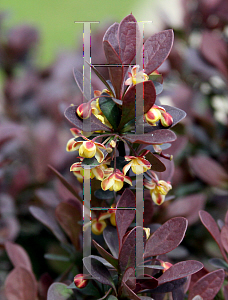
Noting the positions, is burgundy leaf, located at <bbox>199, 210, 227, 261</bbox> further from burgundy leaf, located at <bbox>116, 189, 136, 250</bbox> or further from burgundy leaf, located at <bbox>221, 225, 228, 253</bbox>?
burgundy leaf, located at <bbox>116, 189, 136, 250</bbox>

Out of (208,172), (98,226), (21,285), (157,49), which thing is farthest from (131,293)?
(208,172)

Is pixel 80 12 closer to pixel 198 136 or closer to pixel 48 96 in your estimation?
pixel 48 96

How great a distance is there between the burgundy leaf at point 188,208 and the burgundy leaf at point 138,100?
42cm

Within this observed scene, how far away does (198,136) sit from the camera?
125 cm

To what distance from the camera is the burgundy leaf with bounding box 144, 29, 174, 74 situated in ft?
1.77

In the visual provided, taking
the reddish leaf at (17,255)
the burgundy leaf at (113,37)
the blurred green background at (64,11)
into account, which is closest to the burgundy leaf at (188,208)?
the reddish leaf at (17,255)

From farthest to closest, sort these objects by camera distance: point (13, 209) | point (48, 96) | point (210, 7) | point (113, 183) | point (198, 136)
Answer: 1. point (48, 96)
2. point (210, 7)
3. point (198, 136)
4. point (13, 209)
5. point (113, 183)

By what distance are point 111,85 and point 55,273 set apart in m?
0.84

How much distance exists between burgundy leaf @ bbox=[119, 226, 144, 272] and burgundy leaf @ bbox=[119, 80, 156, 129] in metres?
0.18

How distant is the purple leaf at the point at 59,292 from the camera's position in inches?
22.6

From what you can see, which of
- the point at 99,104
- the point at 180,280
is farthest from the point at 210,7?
the point at 180,280

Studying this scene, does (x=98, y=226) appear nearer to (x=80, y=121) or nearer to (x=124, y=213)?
(x=124, y=213)

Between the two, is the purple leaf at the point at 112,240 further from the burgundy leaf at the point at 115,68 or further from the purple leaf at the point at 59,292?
the burgundy leaf at the point at 115,68

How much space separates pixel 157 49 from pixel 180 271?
37cm
